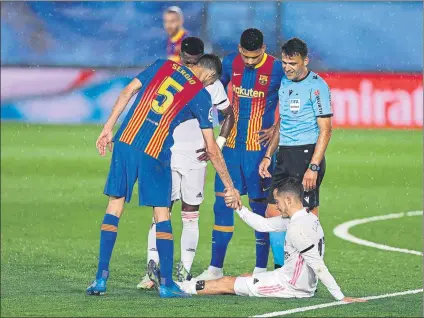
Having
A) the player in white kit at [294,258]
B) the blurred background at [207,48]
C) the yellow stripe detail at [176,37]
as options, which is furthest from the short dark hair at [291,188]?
the blurred background at [207,48]

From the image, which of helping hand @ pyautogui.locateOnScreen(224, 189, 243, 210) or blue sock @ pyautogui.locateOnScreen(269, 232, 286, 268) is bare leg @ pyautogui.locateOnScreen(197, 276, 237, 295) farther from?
blue sock @ pyautogui.locateOnScreen(269, 232, 286, 268)

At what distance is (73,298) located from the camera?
8273 mm

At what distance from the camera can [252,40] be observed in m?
9.20

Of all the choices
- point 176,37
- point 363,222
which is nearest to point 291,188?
point 363,222

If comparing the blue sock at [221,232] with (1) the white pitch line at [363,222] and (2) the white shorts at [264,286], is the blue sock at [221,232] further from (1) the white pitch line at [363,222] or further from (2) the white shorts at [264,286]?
(1) the white pitch line at [363,222]

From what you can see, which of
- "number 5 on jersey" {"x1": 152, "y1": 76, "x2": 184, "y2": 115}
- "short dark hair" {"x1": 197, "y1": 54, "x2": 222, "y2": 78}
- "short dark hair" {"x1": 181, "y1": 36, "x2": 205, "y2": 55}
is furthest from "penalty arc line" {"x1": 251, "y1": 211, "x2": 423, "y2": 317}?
"short dark hair" {"x1": 181, "y1": 36, "x2": 205, "y2": 55}

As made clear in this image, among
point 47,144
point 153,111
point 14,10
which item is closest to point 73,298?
point 153,111

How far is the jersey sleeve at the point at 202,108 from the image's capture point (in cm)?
834

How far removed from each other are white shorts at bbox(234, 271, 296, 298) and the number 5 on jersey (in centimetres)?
129

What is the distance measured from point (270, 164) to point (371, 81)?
614 inches

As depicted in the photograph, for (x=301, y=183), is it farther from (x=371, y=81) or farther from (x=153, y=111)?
(x=371, y=81)

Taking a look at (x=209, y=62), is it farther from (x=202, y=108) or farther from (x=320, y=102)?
(x=320, y=102)

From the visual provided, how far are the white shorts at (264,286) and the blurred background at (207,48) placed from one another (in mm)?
16421

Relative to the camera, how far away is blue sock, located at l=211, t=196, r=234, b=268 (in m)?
9.59
